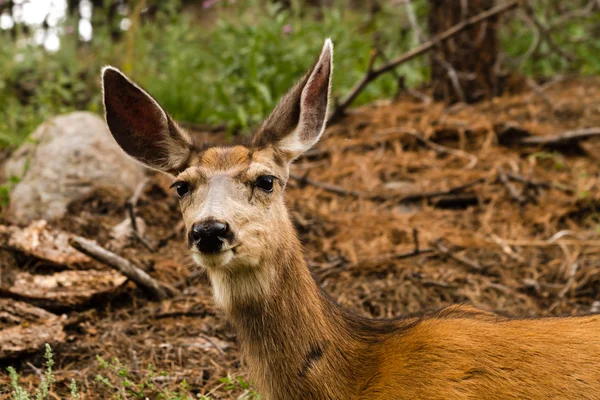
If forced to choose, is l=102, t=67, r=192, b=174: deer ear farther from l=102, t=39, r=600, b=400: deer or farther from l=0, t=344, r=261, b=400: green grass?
l=0, t=344, r=261, b=400: green grass

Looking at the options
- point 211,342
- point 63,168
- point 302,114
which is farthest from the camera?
point 63,168

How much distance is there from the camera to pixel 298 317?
3.47 metres

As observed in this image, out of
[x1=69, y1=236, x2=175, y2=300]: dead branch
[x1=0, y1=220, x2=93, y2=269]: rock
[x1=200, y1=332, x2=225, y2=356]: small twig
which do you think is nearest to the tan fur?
[x1=200, y1=332, x2=225, y2=356]: small twig

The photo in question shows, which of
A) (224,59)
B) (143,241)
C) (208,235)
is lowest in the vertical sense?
(143,241)

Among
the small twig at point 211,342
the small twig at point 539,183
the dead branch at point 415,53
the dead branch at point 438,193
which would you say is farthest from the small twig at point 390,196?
the small twig at point 211,342

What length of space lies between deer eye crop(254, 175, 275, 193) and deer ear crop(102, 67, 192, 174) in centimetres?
50

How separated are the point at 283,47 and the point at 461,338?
5690mm

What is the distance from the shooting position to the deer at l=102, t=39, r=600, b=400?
122 inches

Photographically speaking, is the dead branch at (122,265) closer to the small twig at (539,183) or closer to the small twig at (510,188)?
the small twig at (510,188)

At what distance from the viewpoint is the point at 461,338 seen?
10.6 ft

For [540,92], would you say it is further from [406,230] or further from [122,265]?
[122,265]

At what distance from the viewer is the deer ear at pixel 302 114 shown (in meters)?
3.72

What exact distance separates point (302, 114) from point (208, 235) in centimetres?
95

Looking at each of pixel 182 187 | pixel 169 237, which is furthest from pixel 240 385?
pixel 169 237
